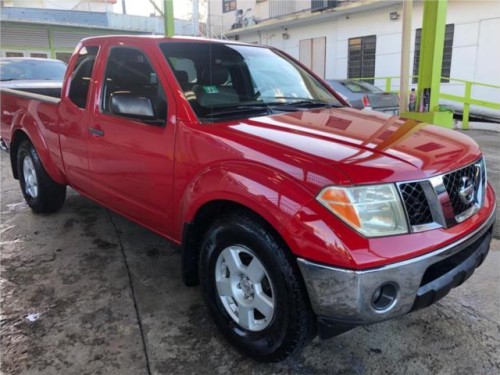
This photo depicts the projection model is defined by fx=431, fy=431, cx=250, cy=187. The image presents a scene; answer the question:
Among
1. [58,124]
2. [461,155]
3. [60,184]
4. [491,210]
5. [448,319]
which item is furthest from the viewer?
[60,184]

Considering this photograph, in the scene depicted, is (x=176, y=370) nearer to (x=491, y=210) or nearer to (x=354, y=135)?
(x=354, y=135)

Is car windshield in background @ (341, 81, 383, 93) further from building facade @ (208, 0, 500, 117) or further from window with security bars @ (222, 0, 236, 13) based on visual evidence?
window with security bars @ (222, 0, 236, 13)

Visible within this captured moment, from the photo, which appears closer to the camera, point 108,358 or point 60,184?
point 108,358

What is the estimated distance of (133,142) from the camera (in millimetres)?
3018

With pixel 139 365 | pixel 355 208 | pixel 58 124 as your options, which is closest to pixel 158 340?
pixel 139 365

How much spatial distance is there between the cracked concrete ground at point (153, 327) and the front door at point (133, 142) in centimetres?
53

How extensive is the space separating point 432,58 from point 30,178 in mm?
6293

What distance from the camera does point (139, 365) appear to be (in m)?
2.43

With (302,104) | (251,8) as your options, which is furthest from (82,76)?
(251,8)

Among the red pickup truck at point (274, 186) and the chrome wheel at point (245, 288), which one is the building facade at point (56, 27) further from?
the chrome wheel at point (245, 288)

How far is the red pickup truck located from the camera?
1939 mm

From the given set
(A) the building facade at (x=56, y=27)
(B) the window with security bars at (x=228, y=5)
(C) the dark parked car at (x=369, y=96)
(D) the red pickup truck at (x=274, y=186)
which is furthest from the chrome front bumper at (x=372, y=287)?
(B) the window with security bars at (x=228, y=5)

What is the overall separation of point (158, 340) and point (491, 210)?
7.02 ft

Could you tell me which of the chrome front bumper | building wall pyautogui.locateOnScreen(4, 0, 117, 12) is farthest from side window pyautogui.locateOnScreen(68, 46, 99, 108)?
building wall pyautogui.locateOnScreen(4, 0, 117, 12)
